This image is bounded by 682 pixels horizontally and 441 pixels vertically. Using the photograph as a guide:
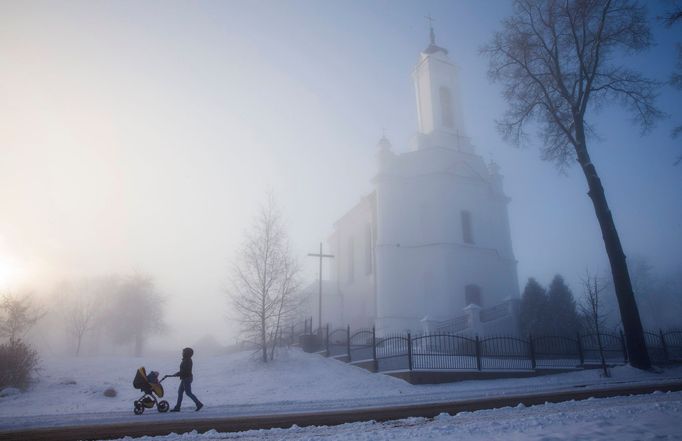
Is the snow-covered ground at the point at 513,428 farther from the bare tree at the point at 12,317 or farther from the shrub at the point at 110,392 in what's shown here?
the bare tree at the point at 12,317

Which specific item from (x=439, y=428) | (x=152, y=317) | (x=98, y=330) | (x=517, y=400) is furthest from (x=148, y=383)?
(x=98, y=330)

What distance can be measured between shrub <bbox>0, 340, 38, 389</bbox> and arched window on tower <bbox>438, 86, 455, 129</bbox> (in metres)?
33.0

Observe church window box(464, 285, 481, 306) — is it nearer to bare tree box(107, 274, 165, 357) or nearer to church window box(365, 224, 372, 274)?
church window box(365, 224, 372, 274)

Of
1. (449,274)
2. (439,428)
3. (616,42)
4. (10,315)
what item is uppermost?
(616,42)

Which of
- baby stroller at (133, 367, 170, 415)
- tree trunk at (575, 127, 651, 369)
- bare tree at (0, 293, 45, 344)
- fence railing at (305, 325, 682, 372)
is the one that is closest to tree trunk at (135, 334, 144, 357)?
bare tree at (0, 293, 45, 344)

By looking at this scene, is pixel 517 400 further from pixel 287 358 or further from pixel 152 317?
pixel 152 317

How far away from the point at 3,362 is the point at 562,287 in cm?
2855

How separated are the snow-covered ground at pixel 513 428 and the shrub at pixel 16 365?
15575 millimetres

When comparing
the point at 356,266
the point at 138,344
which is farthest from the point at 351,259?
the point at 138,344

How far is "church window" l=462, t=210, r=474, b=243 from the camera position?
32.4 meters

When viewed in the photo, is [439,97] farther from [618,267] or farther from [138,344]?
[138,344]

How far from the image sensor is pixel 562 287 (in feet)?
82.4

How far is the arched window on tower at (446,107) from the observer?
37188 millimetres

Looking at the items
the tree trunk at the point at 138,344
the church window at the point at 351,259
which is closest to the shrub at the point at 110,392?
the church window at the point at 351,259
